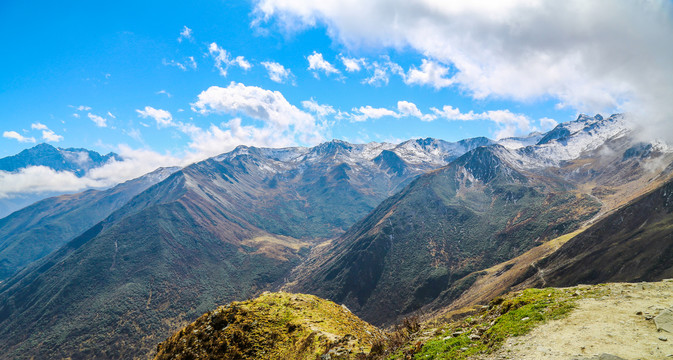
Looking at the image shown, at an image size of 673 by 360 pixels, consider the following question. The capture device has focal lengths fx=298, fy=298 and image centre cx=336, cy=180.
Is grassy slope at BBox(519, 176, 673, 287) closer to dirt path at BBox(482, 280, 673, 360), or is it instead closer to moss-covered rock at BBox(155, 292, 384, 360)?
dirt path at BBox(482, 280, 673, 360)

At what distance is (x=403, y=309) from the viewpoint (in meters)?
171

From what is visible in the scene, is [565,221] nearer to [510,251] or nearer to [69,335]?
[510,251]

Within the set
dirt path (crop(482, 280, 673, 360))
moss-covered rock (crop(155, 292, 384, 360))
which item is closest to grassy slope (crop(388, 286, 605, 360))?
dirt path (crop(482, 280, 673, 360))

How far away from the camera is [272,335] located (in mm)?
23266

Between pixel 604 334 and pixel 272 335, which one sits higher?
pixel 272 335

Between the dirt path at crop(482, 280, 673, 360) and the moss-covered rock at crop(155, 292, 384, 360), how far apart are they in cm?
954

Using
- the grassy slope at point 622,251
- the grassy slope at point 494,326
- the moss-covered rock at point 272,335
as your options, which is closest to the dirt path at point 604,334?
the grassy slope at point 494,326

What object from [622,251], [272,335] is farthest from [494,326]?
[622,251]

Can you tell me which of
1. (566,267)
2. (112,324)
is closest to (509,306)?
(566,267)

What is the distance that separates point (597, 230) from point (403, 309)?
331 feet

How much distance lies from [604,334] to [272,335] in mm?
20508

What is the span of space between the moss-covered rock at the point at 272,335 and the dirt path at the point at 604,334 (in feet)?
31.3

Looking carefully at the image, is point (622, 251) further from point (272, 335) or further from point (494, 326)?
point (272, 335)

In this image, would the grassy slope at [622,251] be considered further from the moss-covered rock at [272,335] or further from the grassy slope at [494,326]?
the moss-covered rock at [272,335]
